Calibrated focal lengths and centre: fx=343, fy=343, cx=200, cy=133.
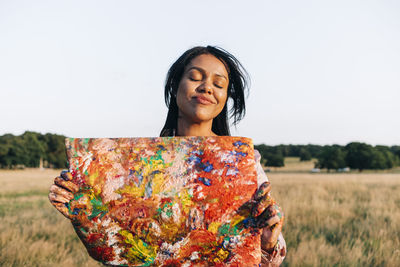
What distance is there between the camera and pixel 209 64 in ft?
7.15

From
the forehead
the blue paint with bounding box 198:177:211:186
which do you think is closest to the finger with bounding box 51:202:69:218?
the blue paint with bounding box 198:177:211:186

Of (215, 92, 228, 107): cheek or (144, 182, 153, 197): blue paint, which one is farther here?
(215, 92, 228, 107): cheek

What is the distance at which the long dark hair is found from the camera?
233cm

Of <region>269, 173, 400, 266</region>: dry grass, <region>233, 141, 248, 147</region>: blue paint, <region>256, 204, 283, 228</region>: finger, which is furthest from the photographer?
<region>269, 173, 400, 266</region>: dry grass

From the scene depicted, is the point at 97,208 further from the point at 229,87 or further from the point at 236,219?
the point at 229,87

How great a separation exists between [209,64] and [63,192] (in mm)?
1148

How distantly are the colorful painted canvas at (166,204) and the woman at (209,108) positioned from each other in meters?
0.07

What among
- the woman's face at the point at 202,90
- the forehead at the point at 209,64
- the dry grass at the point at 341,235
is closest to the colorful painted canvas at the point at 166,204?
the woman's face at the point at 202,90

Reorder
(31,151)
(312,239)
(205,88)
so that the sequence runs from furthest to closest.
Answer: (31,151)
(312,239)
(205,88)

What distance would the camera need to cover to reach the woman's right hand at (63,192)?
1.64 meters

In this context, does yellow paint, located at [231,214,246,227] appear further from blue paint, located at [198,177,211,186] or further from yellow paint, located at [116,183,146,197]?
yellow paint, located at [116,183,146,197]

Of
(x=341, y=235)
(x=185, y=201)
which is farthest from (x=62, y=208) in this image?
(x=341, y=235)

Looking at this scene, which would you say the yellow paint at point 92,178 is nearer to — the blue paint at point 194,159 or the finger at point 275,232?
the blue paint at point 194,159

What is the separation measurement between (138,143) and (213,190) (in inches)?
17.6
